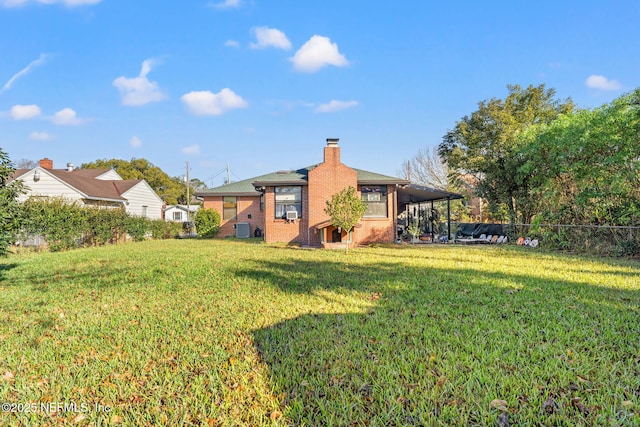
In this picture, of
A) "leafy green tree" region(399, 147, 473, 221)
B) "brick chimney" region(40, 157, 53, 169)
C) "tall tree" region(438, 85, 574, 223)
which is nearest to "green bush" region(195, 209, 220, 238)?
"brick chimney" region(40, 157, 53, 169)

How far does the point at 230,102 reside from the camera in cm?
1933

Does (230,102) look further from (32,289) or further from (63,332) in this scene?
(63,332)

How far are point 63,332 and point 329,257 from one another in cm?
753

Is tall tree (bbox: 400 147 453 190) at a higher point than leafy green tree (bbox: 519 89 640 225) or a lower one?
higher

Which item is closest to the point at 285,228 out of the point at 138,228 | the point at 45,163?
the point at 138,228

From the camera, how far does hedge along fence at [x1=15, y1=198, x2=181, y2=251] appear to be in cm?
1312

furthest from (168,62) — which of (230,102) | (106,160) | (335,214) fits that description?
(106,160)

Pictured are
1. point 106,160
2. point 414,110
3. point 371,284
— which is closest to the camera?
point 371,284

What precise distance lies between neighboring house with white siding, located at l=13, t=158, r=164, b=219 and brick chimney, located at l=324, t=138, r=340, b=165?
12755 mm

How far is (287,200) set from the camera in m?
16.1

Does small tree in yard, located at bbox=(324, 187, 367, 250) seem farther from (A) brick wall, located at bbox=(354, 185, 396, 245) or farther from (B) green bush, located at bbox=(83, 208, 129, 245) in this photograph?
(B) green bush, located at bbox=(83, 208, 129, 245)

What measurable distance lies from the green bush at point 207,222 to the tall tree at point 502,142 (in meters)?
15.5

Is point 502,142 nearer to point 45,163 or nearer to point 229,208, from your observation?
point 229,208

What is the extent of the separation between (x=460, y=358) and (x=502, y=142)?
1726cm
